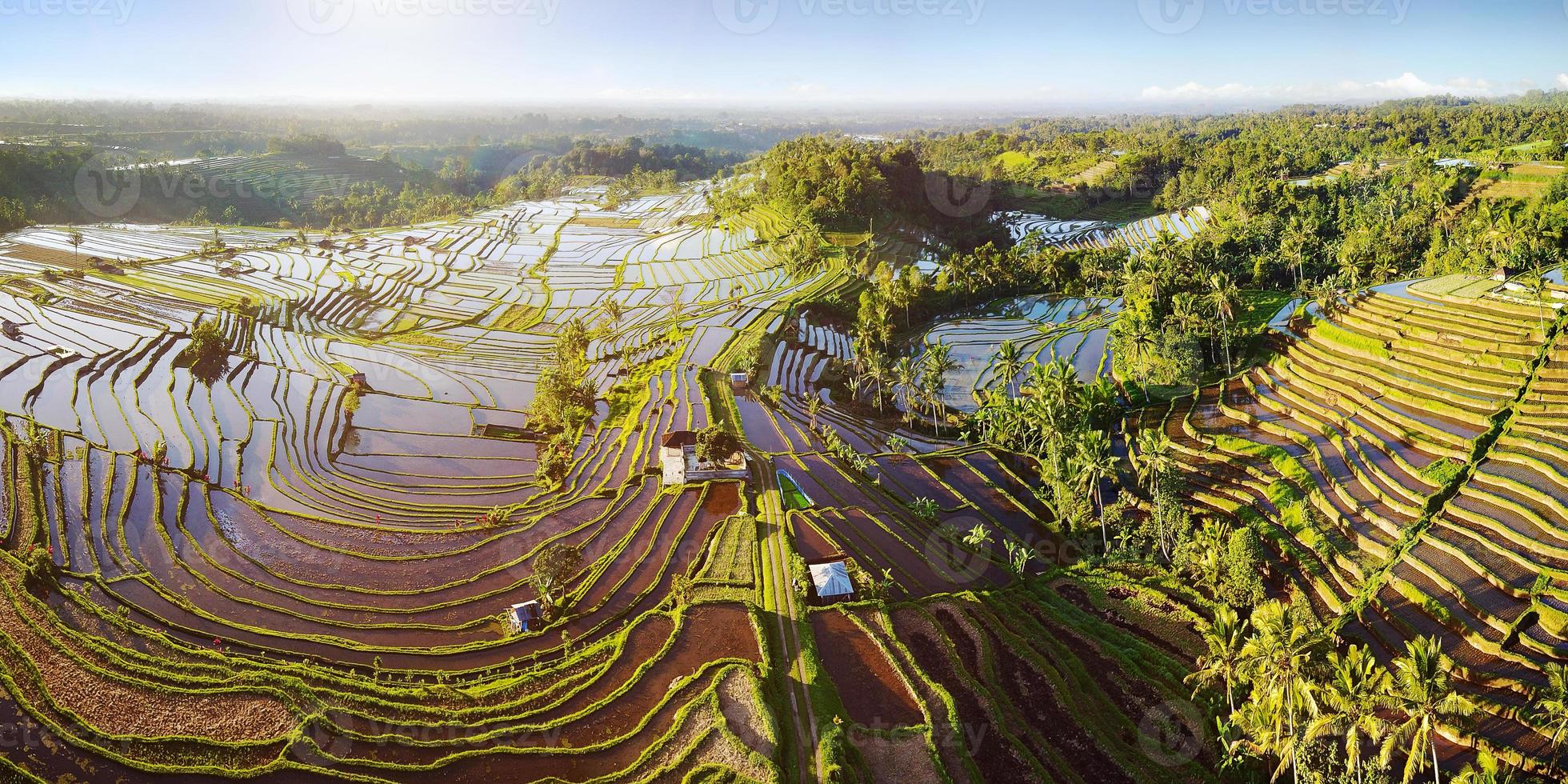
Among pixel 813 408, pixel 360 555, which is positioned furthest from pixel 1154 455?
pixel 360 555

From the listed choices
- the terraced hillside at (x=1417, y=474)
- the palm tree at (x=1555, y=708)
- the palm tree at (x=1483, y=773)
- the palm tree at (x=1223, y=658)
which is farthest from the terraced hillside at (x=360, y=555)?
the terraced hillside at (x=1417, y=474)

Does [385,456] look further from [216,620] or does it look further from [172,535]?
[216,620]

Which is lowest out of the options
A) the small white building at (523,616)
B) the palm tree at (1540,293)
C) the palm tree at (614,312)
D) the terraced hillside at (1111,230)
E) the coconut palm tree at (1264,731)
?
the coconut palm tree at (1264,731)

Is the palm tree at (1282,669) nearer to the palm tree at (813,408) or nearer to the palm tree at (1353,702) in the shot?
the palm tree at (1353,702)

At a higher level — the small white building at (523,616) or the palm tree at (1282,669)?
the palm tree at (1282,669)

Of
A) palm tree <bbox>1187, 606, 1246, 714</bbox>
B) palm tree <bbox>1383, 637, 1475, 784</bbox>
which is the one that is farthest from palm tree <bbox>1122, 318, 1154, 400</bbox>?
palm tree <bbox>1383, 637, 1475, 784</bbox>

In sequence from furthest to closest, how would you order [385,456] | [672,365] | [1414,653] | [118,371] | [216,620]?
[672,365] < [118,371] < [385,456] < [216,620] < [1414,653]

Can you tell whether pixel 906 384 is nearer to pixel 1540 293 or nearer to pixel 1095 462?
pixel 1095 462

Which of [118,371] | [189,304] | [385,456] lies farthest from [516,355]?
[189,304]
